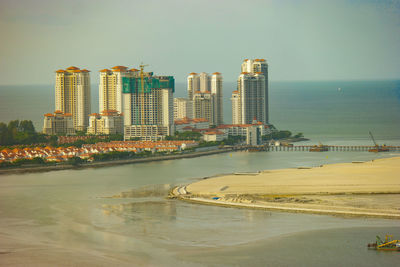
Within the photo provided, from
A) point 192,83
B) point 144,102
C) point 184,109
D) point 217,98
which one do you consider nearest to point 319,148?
point 144,102

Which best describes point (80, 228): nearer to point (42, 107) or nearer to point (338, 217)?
point (338, 217)

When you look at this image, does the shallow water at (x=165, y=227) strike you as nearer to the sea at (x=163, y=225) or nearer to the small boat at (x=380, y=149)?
the sea at (x=163, y=225)

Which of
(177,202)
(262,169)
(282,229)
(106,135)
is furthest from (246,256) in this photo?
(106,135)

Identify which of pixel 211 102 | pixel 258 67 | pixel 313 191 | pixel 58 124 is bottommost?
pixel 313 191

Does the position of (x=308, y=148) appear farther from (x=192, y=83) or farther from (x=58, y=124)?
(x=192, y=83)

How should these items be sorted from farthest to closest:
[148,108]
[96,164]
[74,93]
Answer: [74,93]
[148,108]
[96,164]

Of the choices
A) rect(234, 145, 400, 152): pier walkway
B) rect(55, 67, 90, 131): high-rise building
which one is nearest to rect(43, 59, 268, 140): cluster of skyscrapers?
rect(55, 67, 90, 131): high-rise building

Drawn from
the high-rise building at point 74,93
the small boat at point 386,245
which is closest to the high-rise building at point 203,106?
the high-rise building at point 74,93

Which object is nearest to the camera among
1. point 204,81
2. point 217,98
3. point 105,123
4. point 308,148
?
point 308,148
